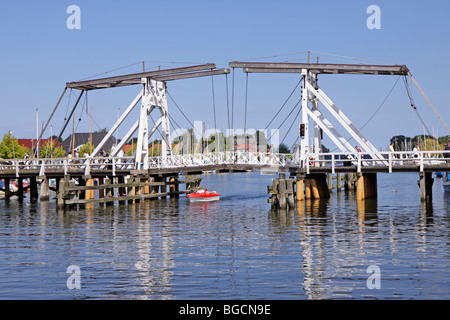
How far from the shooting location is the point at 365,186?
41.9 metres

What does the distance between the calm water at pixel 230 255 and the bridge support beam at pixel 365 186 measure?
16.4ft

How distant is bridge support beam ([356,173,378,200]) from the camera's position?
40.7m

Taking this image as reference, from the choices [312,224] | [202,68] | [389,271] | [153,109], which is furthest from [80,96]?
[389,271]

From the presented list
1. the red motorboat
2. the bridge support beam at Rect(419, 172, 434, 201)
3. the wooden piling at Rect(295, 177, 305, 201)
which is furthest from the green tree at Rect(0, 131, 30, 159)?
the bridge support beam at Rect(419, 172, 434, 201)

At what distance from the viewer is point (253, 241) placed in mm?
24125

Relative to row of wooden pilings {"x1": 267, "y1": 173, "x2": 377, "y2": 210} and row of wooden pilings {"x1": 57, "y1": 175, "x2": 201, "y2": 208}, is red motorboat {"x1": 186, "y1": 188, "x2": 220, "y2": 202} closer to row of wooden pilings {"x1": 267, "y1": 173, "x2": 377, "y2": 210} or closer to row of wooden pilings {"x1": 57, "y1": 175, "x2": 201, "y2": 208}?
row of wooden pilings {"x1": 57, "y1": 175, "x2": 201, "y2": 208}

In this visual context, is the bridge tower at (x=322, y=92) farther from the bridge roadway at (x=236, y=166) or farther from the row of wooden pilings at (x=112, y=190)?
the row of wooden pilings at (x=112, y=190)

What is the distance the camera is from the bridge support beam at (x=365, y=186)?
40.7m

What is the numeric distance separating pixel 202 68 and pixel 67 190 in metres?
11.6

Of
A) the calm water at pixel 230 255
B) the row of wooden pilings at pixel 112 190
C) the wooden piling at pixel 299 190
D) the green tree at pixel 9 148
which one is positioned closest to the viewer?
the calm water at pixel 230 255

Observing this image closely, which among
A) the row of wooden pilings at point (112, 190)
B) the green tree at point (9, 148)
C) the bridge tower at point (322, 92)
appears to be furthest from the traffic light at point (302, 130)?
the green tree at point (9, 148)
